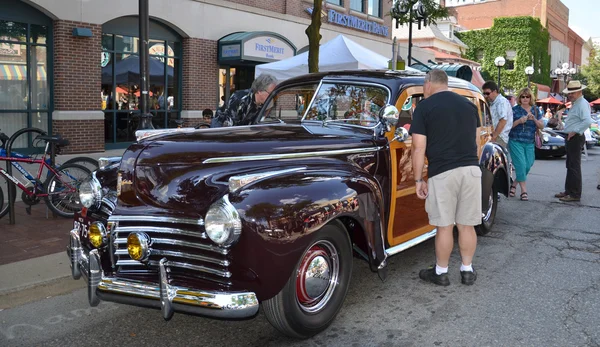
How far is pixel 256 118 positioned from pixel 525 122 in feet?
17.6

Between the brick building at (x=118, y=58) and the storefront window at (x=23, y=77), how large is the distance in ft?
0.07

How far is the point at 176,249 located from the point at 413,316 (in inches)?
75.2

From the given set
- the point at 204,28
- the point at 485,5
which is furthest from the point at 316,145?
the point at 485,5

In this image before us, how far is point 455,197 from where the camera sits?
4.57m

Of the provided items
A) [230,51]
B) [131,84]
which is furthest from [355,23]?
[131,84]

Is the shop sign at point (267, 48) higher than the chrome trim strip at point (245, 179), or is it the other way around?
the shop sign at point (267, 48)

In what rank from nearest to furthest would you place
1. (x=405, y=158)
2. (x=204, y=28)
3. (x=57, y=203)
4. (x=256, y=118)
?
1. (x=405, y=158)
2. (x=256, y=118)
3. (x=57, y=203)
4. (x=204, y=28)

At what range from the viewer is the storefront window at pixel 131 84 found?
43.6ft

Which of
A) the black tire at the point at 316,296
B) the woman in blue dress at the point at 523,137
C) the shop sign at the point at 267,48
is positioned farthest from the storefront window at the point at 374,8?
the black tire at the point at 316,296

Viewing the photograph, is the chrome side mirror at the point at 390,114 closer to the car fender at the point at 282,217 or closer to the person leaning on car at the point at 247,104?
the car fender at the point at 282,217

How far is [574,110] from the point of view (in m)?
8.87

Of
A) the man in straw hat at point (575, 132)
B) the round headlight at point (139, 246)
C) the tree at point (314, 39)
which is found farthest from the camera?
the tree at point (314, 39)

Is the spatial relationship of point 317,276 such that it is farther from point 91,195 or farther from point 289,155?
point 91,195

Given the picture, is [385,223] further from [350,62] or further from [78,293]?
[350,62]
